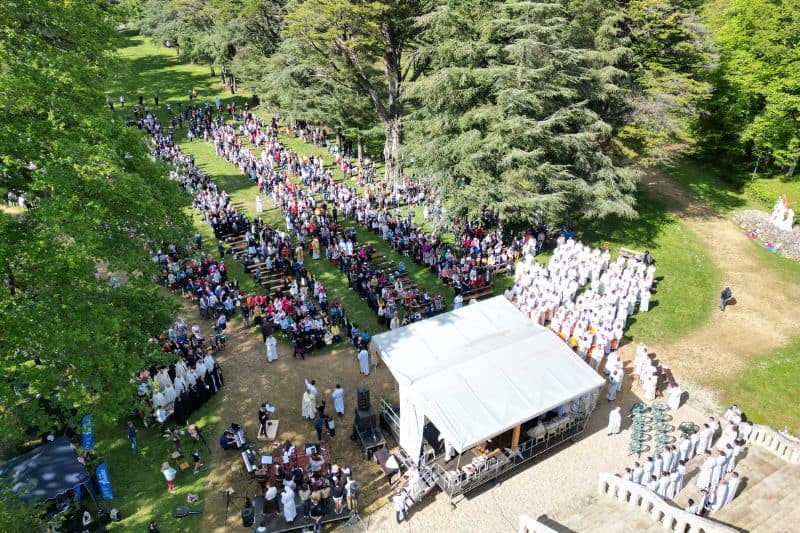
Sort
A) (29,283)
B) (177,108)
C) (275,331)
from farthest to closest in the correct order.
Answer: (177,108)
(275,331)
(29,283)

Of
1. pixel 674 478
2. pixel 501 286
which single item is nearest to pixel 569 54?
pixel 501 286

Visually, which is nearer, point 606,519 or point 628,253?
point 606,519

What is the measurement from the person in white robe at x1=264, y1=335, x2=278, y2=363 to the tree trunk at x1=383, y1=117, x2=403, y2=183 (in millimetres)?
16841

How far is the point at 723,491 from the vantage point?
47.2ft

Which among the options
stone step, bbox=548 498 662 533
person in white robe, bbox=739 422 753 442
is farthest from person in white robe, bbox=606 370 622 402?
stone step, bbox=548 498 662 533

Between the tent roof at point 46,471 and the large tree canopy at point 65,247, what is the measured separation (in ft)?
3.23

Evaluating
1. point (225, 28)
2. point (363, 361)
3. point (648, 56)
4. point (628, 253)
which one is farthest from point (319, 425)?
point (225, 28)

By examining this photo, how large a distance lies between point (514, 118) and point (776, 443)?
15975 millimetres

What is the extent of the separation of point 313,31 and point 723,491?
29135mm

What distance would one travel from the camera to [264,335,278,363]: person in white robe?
778 inches

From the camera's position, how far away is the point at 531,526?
13195 millimetres

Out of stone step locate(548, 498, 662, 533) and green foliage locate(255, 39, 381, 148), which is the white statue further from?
stone step locate(548, 498, 662, 533)

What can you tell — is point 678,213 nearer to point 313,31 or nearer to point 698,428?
point 698,428

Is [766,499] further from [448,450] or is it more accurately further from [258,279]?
[258,279]
